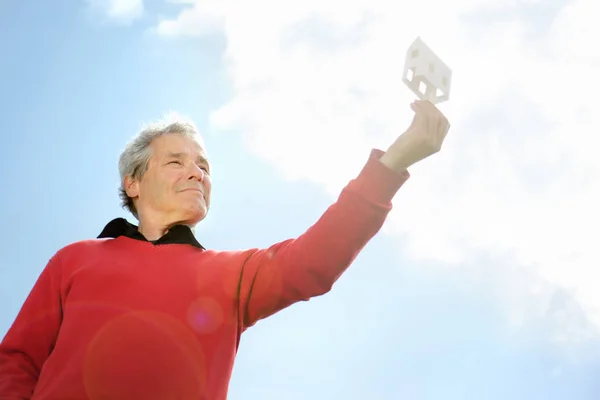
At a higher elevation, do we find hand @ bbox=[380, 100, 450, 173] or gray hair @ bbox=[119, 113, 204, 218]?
gray hair @ bbox=[119, 113, 204, 218]

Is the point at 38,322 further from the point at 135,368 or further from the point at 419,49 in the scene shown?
the point at 419,49

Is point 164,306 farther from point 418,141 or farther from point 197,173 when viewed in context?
point 418,141

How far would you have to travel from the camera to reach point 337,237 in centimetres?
311

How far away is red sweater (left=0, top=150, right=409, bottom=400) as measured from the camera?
3.16m

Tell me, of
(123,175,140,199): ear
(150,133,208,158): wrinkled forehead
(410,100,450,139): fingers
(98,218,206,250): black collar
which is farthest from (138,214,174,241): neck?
(410,100,450,139): fingers

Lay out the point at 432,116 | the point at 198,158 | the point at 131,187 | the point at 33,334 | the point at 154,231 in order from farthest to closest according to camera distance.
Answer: the point at 131,187 → the point at 198,158 → the point at 154,231 → the point at 33,334 → the point at 432,116

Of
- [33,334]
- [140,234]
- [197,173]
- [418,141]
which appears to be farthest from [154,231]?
[418,141]

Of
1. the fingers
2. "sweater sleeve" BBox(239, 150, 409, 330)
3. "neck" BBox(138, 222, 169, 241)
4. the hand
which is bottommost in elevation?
"sweater sleeve" BBox(239, 150, 409, 330)

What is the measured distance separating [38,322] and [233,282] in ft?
4.07

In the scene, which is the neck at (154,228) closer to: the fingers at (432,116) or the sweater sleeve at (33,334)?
the sweater sleeve at (33,334)

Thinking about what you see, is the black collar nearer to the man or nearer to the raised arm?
the man

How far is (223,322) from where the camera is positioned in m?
3.49

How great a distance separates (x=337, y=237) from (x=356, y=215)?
145mm

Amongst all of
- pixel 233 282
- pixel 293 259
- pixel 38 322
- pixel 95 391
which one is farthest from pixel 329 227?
pixel 38 322
